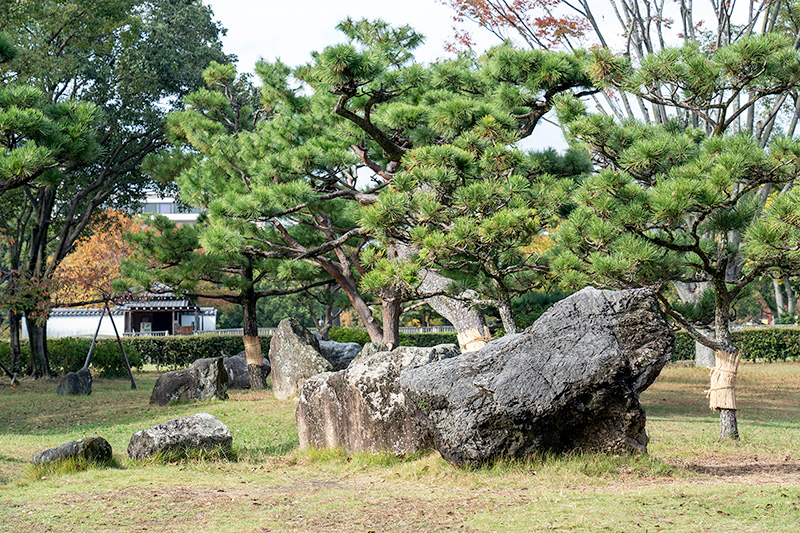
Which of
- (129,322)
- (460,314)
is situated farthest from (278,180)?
(129,322)

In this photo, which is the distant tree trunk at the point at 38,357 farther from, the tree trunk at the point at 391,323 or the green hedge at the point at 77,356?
the tree trunk at the point at 391,323

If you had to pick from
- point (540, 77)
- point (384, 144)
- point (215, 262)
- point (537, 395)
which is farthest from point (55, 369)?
point (537, 395)

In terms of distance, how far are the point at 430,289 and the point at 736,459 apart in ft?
17.0

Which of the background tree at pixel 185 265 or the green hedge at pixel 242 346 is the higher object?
the background tree at pixel 185 265

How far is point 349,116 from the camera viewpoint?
29.5 feet

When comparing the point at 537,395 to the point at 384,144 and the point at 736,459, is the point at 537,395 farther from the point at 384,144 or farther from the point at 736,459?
the point at 384,144

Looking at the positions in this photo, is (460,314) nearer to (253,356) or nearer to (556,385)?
(556,385)

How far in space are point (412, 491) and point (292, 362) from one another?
297 inches

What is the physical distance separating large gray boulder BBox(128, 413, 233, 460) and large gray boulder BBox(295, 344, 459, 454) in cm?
82

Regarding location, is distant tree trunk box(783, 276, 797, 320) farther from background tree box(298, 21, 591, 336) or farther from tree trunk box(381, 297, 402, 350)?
background tree box(298, 21, 591, 336)

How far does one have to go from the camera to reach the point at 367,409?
636cm

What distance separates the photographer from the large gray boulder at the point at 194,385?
39.7ft

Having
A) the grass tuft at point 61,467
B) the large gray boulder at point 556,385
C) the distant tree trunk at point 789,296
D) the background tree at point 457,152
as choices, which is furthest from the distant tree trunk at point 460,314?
the distant tree trunk at point 789,296

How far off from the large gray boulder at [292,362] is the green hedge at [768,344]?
13.5m
